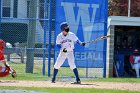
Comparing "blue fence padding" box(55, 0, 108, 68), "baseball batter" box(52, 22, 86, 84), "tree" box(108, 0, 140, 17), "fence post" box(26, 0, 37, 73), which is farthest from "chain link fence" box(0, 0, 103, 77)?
"tree" box(108, 0, 140, 17)

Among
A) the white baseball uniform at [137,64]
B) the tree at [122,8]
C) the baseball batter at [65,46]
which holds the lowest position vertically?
the white baseball uniform at [137,64]

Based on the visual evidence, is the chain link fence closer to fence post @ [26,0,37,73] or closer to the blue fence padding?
fence post @ [26,0,37,73]

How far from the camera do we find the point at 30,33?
2014cm

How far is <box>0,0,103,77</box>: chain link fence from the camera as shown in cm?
1909

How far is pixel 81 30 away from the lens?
1909 centimetres

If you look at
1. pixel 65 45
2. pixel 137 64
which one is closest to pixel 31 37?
pixel 65 45

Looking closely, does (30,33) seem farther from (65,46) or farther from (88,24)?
(65,46)

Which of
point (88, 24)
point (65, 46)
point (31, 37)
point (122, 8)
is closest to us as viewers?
point (65, 46)

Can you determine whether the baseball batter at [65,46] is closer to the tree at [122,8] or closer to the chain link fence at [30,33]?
the chain link fence at [30,33]

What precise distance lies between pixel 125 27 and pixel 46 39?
5.76 meters

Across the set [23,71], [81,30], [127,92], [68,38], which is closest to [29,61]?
[23,71]

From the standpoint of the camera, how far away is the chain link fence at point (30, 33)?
19094 mm

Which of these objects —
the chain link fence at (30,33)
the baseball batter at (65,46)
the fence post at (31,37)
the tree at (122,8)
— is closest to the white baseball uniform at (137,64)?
the chain link fence at (30,33)

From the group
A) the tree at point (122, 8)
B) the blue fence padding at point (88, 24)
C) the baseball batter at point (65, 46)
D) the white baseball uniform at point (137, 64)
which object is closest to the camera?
the baseball batter at point (65, 46)
